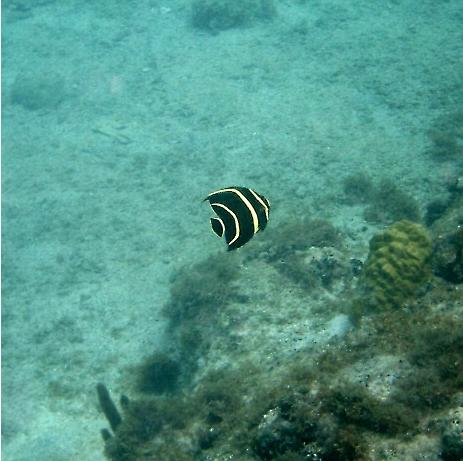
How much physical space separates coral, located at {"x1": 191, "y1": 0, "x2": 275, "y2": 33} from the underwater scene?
8 centimetres

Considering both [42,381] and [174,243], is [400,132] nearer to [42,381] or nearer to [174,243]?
[174,243]

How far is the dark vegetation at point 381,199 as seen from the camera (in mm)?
8656

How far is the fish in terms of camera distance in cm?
297

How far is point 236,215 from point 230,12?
1747 centimetres

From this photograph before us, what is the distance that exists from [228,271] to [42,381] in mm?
4225

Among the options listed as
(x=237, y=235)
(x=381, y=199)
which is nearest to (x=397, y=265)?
(x=237, y=235)

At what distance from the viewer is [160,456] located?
492cm

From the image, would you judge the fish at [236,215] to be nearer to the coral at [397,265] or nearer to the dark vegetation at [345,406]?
the dark vegetation at [345,406]

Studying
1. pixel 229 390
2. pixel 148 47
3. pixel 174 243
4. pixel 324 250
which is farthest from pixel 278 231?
pixel 148 47

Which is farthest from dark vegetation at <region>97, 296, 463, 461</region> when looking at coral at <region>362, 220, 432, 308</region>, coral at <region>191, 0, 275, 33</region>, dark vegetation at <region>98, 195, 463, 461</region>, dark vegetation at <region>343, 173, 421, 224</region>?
coral at <region>191, 0, 275, 33</region>

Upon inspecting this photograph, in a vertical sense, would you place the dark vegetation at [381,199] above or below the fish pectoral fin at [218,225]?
below

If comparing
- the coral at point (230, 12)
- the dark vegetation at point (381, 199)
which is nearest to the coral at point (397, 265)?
the dark vegetation at point (381, 199)

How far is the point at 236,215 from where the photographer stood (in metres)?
2.98

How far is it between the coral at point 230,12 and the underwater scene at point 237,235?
0.08 meters
